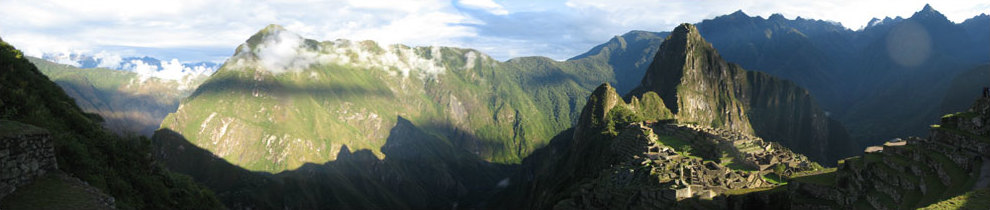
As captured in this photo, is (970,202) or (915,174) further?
(915,174)

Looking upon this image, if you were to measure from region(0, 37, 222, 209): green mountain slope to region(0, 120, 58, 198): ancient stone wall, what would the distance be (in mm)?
2256

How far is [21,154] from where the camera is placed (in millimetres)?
18297

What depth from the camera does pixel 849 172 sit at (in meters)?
40.4

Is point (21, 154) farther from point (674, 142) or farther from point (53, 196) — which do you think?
point (674, 142)

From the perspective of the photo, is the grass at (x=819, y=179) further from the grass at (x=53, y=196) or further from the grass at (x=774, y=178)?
the grass at (x=53, y=196)

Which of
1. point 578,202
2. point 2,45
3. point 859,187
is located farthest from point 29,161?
point 859,187

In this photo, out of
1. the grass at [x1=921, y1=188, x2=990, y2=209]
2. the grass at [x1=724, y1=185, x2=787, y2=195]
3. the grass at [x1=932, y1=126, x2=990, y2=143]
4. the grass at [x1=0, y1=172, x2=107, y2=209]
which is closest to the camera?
the grass at [x1=0, y1=172, x2=107, y2=209]

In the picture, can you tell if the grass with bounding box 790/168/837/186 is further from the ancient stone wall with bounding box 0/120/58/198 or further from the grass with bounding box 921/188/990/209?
the ancient stone wall with bounding box 0/120/58/198

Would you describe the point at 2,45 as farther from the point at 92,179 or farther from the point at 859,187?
the point at 859,187

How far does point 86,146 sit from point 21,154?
7.84m

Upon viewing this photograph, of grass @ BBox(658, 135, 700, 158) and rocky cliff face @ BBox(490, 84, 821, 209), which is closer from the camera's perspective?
rocky cliff face @ BBox(490, 84, 821, 209)

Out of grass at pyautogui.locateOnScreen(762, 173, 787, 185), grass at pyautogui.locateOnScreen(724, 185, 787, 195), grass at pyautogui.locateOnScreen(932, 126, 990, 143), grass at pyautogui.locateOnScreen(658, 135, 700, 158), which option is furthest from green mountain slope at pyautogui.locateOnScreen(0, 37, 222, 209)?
grass at pyautogui.locateOnScreen(658, 135, 700, 158)

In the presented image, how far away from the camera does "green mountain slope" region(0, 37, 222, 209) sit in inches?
908

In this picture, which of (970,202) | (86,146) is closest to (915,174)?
(970,202)
